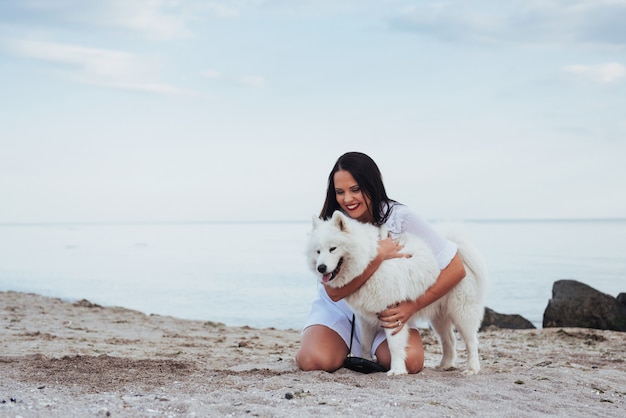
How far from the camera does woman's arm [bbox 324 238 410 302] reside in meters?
4.05

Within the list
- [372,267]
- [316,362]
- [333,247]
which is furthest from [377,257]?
[316,362]

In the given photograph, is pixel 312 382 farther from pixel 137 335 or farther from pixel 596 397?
pixel 137 335

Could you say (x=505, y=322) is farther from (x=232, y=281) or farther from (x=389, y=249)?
(x=232, y=281)

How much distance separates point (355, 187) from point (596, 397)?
6.91ft

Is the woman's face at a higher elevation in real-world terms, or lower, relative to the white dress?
higher

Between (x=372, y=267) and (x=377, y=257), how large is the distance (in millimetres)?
76

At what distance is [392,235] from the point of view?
4332 mm

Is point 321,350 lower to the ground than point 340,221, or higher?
lower

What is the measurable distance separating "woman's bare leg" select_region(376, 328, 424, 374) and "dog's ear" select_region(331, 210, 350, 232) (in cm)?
100

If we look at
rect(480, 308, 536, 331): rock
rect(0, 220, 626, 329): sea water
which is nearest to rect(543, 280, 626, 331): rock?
rect(480, 308, 536, 331): rock

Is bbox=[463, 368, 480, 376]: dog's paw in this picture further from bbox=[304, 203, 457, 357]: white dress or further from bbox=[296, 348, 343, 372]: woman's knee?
bbox=[296, 348, 343, 372]: woman's knee

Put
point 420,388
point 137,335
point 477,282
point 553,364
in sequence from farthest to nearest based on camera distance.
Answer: point 137,335, point 553,364, point 477,282, point 420,388

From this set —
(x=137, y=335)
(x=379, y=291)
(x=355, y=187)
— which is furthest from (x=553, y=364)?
(x=137, y=335)

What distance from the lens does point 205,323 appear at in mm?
8438
